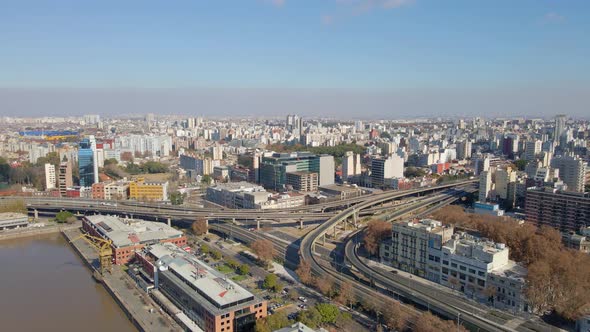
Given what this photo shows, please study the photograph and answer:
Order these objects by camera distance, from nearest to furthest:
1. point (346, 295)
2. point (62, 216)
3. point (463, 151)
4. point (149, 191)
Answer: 1. point (346, 295)
2. point (62, 216)
3. point (149, 191)
4. point (463, 151)

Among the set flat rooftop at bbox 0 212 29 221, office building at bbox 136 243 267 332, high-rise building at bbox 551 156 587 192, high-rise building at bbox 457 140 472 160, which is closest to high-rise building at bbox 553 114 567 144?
high-rise building at bbox 457 140 472 160

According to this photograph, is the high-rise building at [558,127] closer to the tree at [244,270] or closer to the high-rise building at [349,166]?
the high-rise building at [349,166]

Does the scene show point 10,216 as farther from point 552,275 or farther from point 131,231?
point 552,275

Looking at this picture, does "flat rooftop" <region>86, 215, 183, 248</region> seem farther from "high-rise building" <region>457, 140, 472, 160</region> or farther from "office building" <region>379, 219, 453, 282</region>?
"high-rise building" <region>457, 140, 472, 160</region>

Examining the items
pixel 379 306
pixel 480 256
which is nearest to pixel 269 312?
pixel 379 306

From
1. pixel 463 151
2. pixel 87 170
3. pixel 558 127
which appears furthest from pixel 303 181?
pixel 558 127

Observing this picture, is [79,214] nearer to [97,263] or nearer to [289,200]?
[97,263]
